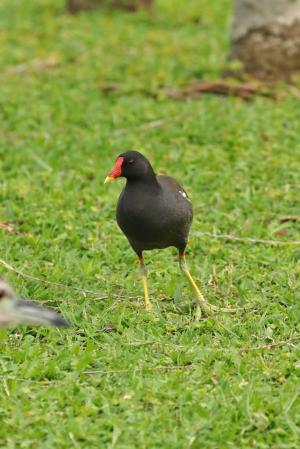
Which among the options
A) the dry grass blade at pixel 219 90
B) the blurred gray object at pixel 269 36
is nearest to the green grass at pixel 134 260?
the dry grass blade at pixel 219 90

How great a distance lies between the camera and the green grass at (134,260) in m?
4.57

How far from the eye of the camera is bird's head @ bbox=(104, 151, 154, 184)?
5820mm

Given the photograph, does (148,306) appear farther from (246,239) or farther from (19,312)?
(19,312)

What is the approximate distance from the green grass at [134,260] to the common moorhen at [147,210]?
42cm

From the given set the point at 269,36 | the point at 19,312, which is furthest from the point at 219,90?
the point at 19,312

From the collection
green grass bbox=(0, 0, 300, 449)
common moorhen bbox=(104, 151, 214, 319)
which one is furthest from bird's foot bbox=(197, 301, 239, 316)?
green grass bbox=(0, 0, 300, 449)

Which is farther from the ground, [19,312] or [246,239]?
[19,312]

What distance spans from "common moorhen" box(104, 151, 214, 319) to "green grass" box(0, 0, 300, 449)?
417 mm

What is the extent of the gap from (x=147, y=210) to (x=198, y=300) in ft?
2.20

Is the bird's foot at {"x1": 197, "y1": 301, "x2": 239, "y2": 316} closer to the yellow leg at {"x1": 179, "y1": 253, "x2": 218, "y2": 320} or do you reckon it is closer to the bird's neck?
the yellow leg at {"x1": 179, "y1": 253, "x2": 218, "y2": 320}

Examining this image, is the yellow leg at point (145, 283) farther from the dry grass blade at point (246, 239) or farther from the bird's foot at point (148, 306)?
the dry grass blade at point (246, 239)

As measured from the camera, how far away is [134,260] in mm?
6750

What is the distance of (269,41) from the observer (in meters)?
10.5

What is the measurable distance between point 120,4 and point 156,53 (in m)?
2.71
